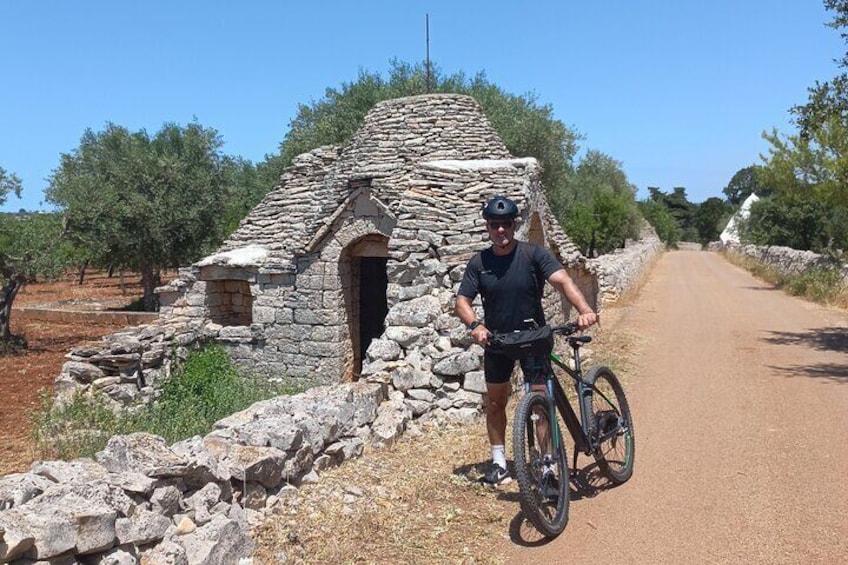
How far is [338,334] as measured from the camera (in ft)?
35.0

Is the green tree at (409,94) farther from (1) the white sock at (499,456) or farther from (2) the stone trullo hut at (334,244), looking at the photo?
(1) the white sock at (499,456)

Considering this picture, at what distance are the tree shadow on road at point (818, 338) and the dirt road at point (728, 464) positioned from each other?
1.9 inches

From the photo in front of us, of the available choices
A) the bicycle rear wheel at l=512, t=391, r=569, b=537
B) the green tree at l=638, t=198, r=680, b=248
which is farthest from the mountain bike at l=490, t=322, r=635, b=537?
the green tree at l=638, t=198, r=680, b=248

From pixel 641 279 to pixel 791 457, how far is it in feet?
62.9

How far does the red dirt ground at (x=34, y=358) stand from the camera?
8.70m

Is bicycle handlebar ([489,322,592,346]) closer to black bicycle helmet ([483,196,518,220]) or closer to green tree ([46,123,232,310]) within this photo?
black bicycle helmet ([483,196,518,220])

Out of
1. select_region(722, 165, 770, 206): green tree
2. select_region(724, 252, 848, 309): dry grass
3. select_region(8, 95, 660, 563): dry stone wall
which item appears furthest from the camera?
select_region(722, 165, 770, 206): green tree

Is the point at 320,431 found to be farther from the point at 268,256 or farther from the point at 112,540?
the point at 268,256

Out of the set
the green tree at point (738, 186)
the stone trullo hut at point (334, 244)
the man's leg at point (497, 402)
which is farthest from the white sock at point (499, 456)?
the green tree at point (738, 186)

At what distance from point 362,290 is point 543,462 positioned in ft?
26.4

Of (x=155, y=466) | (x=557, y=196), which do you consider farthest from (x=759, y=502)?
(x=557, y=196)

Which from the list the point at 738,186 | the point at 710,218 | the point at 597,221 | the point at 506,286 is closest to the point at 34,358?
the point at 506,286

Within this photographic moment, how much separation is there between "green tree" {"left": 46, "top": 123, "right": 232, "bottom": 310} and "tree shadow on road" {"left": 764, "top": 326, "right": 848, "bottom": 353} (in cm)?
1759

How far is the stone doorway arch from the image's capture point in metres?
10.8
